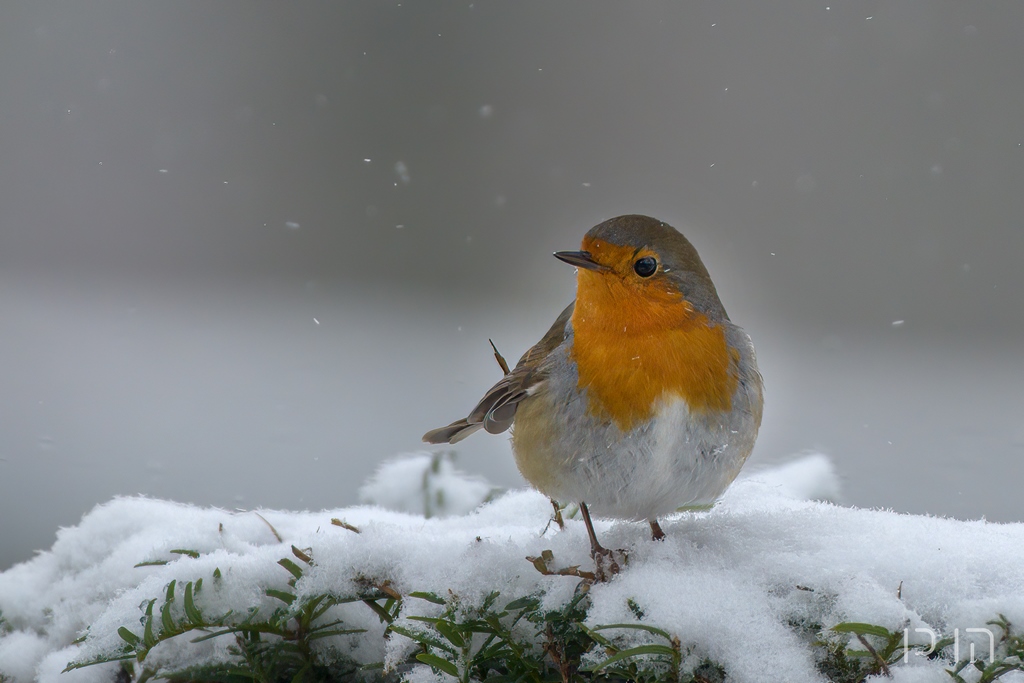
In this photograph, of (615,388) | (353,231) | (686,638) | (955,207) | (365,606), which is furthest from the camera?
(353,231)

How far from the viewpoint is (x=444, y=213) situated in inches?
235

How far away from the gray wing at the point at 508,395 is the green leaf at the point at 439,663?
2.05 ft

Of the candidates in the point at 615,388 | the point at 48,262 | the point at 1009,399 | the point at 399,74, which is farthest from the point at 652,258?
the point at 48,262

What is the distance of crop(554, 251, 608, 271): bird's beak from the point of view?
1408 millimetres

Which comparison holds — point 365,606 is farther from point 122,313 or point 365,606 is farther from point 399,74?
point 122,313

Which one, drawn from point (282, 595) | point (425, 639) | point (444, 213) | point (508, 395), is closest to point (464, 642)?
point (425, 639)

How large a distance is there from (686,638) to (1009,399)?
4.68 metres

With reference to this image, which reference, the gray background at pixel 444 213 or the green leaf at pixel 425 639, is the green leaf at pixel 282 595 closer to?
the green leaf at pixel 425 639

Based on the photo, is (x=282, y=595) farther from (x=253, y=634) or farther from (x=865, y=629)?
(x=865, y=629)

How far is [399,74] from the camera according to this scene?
6668 mm

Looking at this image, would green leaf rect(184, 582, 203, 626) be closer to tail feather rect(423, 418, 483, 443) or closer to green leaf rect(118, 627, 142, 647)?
green leaf rect(118, 627, 142, 647)

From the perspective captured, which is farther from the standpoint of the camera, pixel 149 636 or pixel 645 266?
pixel 645 266

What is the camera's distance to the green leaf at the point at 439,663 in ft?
3.01

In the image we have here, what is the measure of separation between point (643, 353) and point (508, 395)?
0.99 ft
